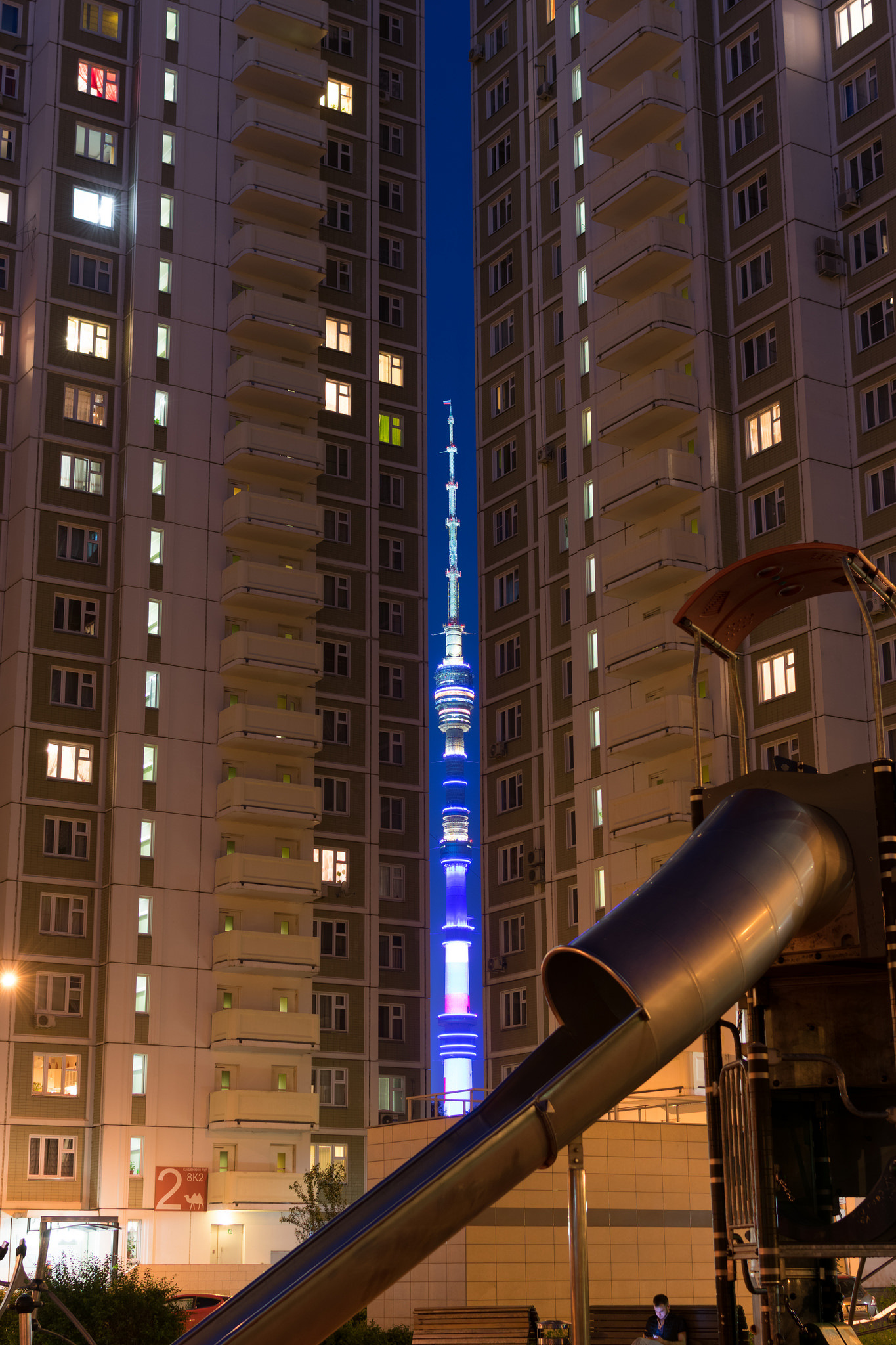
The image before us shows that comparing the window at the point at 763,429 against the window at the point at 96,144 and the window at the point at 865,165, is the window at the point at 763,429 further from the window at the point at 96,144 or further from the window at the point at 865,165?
the window at the point at 96,144

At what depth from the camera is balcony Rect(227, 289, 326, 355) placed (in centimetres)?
7294

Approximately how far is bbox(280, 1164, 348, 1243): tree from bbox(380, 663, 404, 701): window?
23326 mm

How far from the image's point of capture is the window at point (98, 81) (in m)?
72.4

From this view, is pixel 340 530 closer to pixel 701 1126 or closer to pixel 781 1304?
pixel 701 1126

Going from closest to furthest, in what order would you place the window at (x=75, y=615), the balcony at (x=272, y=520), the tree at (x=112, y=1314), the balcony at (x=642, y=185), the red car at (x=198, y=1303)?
the tree at (x=112, y=1314) < the red car at (x=198, y=1303) < the balcony at (x=642, y=185) < the window at (x=75, y=615) < the balcony at (x=272, y=520)

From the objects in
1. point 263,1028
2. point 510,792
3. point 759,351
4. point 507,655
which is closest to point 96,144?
point 507,655

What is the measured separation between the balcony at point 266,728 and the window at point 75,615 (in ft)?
21.8

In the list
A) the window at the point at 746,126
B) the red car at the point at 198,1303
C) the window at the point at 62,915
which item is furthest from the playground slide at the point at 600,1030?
the window at the point at 746,126

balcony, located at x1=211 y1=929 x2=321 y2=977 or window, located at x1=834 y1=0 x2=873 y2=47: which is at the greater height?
window, located at x1=834 y1=0 x2=873 y2=47

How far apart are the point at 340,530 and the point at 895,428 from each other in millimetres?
29030

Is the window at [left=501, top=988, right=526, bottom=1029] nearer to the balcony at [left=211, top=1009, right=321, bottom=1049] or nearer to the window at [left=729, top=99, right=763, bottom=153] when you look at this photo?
the balcony at [left=211, top=1009, right=321, bottom=1049]

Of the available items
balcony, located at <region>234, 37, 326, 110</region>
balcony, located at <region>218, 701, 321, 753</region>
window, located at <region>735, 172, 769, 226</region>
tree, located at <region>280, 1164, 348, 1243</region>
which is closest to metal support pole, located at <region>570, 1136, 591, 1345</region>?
tree, located at <region>280, 1164, 348, 1243</region>

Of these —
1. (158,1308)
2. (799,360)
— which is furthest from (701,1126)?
(799,360)

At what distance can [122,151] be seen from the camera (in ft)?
238
